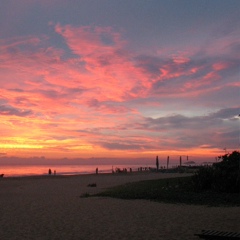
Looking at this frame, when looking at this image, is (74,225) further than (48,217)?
No

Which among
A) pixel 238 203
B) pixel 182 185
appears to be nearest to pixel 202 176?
pixel 182 185

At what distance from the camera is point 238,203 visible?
2028cm

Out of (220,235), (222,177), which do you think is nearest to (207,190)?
(222,177)

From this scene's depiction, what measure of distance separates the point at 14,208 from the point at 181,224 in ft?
35.7

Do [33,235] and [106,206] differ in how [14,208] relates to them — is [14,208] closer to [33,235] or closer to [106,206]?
[106,206]

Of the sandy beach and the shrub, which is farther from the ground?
the shrub

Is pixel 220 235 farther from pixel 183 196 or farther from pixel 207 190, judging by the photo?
pixel 207 190

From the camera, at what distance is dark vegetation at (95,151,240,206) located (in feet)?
71.0

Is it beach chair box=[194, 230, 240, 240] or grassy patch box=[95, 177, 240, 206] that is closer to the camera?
beach chair box=[194, 230, 240, 240]

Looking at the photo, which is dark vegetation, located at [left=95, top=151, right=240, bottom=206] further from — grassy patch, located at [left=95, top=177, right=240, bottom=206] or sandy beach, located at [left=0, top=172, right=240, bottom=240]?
sandy beach, located at [left=0, top=172, right=240, bottom=240]

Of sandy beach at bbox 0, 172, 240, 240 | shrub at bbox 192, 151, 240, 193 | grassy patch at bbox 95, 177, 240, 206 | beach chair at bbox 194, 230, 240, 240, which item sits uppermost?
shrub at bbox 192, 151, 240, 193

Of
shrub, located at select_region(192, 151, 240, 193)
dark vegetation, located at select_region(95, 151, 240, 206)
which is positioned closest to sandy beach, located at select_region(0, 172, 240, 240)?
dark vegetation, located at select_region(95, 151, 240, 206)

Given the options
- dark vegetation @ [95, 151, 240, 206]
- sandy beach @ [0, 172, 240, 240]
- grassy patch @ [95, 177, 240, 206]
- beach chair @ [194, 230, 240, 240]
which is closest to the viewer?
beach chair @ [194, 230, 240, 240]

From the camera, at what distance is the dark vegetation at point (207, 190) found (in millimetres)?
21630
